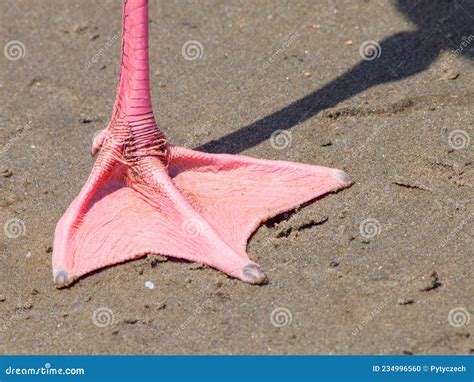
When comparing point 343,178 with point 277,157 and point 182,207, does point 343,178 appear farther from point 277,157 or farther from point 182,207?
point 182,207

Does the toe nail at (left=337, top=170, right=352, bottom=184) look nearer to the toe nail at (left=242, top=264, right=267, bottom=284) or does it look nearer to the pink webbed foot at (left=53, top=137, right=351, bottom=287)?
the pink webbed foot at (left=53, top=137, right=351, bottom=287)

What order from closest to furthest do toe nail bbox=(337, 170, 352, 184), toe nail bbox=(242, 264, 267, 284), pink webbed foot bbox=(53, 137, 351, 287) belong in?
1. toe nail bbox=(242, 264, 267, 284)
2. pink webbed foot bbox=(53, 137, 351, 287)
3. toe nail bbox=(337, 170, 352, 184)

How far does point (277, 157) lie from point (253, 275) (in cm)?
90

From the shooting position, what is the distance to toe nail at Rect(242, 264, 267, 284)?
3.90 m

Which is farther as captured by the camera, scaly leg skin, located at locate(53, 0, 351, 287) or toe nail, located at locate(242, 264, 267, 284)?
scaly leg skin, located at locate(53, 0, 351, 287)

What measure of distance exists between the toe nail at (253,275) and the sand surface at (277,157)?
0.03 meters

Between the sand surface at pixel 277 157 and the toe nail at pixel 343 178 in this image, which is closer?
the sand surface at pixel 277 157

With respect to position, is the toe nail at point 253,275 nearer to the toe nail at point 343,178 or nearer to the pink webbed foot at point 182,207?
the pink webbed foot at point 182,207

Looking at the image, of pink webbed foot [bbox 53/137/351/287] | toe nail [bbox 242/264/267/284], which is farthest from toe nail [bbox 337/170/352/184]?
toe nail [bbox 242/264/267/284]

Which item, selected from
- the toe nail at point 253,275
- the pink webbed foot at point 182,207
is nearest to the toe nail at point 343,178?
the pink webbed foot at point 182,207

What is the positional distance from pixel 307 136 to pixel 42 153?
128 cm

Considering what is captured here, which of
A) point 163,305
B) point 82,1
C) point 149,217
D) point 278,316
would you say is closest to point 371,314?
point 278,316

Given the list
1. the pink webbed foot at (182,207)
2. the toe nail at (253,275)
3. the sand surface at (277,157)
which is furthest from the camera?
the pink webbed foot at (182,207)

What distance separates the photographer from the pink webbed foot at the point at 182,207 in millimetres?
4059
